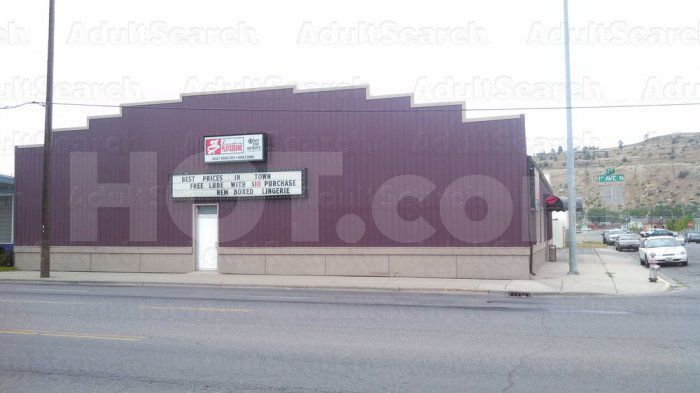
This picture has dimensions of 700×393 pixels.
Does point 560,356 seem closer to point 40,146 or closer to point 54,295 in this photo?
point 54,295

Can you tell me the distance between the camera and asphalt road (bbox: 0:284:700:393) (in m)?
7.07

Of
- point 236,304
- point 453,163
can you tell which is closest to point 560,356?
point 236,304

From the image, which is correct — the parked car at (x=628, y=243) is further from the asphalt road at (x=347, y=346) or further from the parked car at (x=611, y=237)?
the asphalt road at (x=347, y=346)

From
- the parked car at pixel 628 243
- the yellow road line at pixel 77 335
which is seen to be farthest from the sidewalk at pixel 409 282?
the parked car at pixel 628 243

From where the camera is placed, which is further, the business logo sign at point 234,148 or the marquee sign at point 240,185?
the business logo sign at point 234,148

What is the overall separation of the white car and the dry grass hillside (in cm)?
6267

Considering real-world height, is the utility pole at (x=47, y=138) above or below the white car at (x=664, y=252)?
above

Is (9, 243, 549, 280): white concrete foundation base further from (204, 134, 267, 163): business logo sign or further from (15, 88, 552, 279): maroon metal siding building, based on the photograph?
(204, 134, 267, 163): business logo sign

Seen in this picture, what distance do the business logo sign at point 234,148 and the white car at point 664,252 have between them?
18.7 meters

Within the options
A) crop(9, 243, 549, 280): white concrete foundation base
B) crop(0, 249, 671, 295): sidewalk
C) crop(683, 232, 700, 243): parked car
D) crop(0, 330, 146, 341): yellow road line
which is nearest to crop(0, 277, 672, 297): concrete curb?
crop(0, 249, 671, 295): sidewalk

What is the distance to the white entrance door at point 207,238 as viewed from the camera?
2414cm

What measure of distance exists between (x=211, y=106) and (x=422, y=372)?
60.9 ft

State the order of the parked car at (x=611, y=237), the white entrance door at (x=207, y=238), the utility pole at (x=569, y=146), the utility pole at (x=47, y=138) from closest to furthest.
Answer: the utility pole at (x=569, y=146) < the utility pole at (x=47, y=138) < the white entrance door at (x=207, y=238) < the parked car at (x=611, y=237)

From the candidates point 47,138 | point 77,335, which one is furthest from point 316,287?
point 47,138
